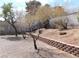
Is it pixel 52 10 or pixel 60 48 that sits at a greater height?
pixel 52 10

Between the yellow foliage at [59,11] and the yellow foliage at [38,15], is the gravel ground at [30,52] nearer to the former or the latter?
the yellow foliage at [38,15]

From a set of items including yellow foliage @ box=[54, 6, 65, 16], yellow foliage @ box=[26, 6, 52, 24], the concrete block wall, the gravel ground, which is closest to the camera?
the concrete block wall

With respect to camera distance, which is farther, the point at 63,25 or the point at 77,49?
the point at 63,25

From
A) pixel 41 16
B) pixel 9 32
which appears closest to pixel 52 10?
pixel 41 16

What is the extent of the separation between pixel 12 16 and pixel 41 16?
991 cm

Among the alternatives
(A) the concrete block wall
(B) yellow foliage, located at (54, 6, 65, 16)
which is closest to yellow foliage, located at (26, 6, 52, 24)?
(B) yellow foliage, located at (54, 6, 65, 16)

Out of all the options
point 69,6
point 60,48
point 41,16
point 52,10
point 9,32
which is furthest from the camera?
point 9,32

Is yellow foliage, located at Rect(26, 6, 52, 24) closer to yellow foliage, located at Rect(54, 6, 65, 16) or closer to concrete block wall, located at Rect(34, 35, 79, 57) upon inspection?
yellow foliage, located at Rect(54, 6, 65, 16)

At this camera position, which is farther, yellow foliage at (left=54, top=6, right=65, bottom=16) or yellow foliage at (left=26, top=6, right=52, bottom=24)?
yellow foliage at (left=54, top=6, right=65, bottom=16)

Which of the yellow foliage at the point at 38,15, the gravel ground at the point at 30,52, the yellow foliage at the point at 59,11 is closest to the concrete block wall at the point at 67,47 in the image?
the gravel ground at the point at 30,52

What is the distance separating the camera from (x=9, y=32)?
26.2m

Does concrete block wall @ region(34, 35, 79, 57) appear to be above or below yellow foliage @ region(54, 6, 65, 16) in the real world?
below

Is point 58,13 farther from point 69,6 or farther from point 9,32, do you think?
point 9,32

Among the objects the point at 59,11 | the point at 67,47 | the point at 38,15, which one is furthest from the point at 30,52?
the point at 59,11
